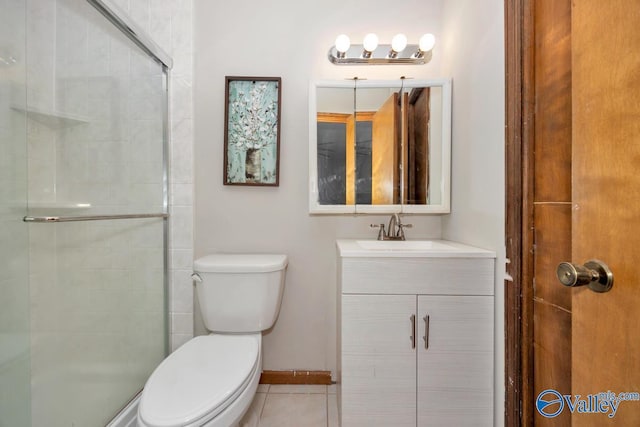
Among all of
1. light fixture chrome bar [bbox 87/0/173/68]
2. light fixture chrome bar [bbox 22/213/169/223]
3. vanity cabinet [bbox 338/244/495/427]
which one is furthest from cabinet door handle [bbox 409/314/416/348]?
light fixture chrome bar [bbox 87/0/173/68]

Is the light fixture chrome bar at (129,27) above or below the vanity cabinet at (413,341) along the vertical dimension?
above

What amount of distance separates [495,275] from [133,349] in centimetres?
157

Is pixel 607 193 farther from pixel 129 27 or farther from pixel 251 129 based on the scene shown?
pixel 129 27

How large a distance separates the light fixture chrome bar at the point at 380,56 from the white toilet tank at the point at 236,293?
1115mm

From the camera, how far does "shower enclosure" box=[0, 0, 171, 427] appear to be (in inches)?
36.4

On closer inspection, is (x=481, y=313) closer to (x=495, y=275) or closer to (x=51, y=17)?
(x=495, y=275)

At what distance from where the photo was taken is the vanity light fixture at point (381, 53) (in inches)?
62.0

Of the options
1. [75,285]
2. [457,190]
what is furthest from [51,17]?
[457,190]

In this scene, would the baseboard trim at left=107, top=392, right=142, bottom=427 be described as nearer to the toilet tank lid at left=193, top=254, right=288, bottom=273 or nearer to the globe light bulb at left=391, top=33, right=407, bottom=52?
the toilet tank lid at left=193, top=254, right=288, bottom=273

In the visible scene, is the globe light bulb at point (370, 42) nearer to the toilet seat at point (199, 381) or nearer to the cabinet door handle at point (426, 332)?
the cabinet door handle at point (426, 332)

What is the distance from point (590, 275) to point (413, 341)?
0.67 metres

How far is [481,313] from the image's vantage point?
3.81ft

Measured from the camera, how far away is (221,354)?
1.20 metres

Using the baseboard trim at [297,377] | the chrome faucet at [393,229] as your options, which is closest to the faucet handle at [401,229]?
the chrome faucet at [393,229]
